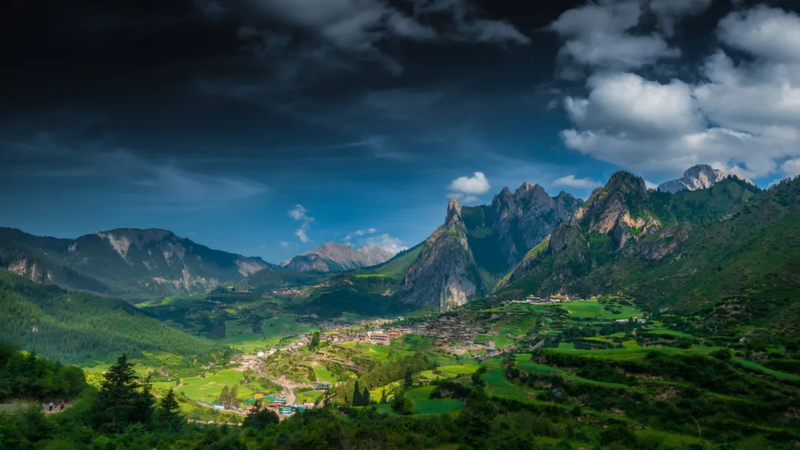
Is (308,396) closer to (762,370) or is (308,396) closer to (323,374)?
(323,374)

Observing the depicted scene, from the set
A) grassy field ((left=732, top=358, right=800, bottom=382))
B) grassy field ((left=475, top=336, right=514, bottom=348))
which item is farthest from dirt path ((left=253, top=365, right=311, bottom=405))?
grassy field ((left=732, top=358, right=800, bottom=382))

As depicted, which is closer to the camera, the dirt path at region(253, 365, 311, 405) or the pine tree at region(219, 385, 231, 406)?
the dirt path at region(253, 365, 311, 405)

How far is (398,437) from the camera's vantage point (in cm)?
4109

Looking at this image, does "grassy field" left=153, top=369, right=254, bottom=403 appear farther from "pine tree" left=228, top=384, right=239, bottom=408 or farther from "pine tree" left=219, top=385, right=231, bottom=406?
"pine tree" left=219, top=385, right=231, bottom=406

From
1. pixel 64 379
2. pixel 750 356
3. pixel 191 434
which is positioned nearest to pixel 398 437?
pixel 191 434

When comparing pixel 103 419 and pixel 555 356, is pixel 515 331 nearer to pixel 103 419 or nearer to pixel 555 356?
pixel 555 356

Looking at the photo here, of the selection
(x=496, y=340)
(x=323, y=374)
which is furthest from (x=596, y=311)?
(x=323, y=374)

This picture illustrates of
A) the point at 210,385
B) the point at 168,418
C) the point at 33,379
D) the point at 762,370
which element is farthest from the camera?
the point at 210,385

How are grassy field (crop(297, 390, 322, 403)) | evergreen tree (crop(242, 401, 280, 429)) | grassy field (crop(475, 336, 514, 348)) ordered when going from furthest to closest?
grassy field (crop(475, 336, 514, 348))
grassy field (crop(297, 390, 322, 403))
evergreen tree (crop(242, 401, 280, 429))

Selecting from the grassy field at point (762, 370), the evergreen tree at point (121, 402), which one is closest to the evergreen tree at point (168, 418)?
the evergreen tree at point (121, 402)

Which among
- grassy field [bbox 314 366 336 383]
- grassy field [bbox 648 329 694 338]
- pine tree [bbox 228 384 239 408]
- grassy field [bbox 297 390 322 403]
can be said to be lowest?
pine tree [bbox 228 384 239 408]

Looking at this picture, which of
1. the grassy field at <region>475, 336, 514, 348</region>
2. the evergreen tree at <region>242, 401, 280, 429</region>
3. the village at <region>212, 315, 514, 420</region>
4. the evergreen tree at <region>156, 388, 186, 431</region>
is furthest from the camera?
the grassy field at <region>475, 336, 514, 348</region>

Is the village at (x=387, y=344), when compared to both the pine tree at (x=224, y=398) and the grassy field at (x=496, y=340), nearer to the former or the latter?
the grassy field at (x=496, y=340)

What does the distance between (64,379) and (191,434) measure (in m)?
27.3
